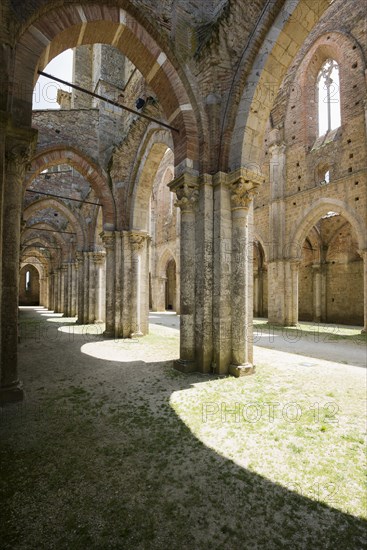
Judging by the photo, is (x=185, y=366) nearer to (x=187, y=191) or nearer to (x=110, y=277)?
(x=187, y=191)

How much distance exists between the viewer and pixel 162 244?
78.5ft

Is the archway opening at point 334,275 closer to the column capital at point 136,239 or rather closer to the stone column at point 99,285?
the column capital at point 136,239

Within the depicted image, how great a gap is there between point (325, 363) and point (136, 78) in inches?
419

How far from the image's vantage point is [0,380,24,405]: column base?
138 inches

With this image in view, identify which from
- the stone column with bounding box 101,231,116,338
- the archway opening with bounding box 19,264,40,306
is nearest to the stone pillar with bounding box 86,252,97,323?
the stone column with bounding box 101,231,116,338

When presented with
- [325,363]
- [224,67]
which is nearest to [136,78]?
[224,67]

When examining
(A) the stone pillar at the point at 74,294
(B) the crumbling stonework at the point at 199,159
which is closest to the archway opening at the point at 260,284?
(B) the crumbling stonework at the point at 199,159

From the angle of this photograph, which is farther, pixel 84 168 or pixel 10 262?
pixel 84 168

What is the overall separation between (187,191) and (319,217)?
36.0 feet

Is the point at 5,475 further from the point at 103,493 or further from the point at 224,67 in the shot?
the point at 224,67

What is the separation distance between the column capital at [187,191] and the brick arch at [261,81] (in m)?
0.65

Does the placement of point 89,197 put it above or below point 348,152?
below

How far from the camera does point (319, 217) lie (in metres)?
13.7

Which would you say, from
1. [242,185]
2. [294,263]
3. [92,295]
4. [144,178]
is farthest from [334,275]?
[242,185]
